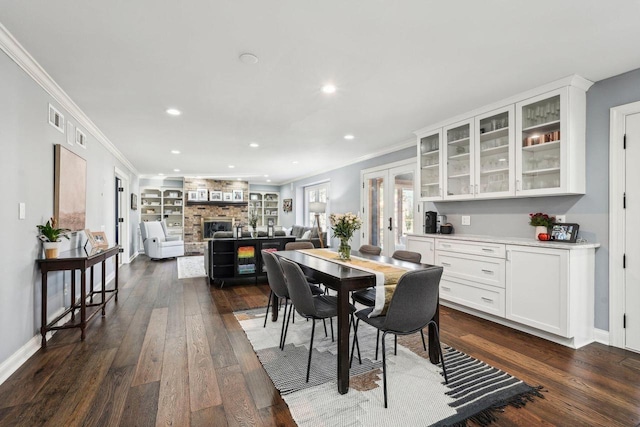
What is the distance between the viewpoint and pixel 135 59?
8.07 ft

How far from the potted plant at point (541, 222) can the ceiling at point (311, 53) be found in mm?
1301

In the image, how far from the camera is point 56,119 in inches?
124

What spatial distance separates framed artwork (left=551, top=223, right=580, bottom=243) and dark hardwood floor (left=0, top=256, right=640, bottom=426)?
978 mm

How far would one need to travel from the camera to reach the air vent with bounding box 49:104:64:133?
3.03 m

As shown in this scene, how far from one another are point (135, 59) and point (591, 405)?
4020 mm

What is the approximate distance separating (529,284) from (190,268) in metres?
6.17

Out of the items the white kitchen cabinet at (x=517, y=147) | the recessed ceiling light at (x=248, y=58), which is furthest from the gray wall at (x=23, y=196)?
the white kitchen cabinet at (x=517, y=147)

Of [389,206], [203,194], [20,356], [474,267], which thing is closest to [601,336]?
[474,267]

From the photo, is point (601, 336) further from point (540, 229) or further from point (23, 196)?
point (23, 196)

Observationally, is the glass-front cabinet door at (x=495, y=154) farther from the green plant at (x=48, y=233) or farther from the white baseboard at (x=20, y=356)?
the white baseboard at (x=20, y=356)

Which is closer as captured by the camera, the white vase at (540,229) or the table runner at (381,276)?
the table runner at (381,276)

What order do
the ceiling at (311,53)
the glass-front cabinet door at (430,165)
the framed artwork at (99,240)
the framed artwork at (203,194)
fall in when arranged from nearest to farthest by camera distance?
the ceiling at (311,53), the framed artwork at (99,240), the glass-front cabinet door at (430,165), the framed artwork at (203,194)

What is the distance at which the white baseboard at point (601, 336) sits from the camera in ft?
9.22

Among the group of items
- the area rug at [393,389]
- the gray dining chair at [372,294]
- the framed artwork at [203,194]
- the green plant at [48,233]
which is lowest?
the area rug at [393,389]
